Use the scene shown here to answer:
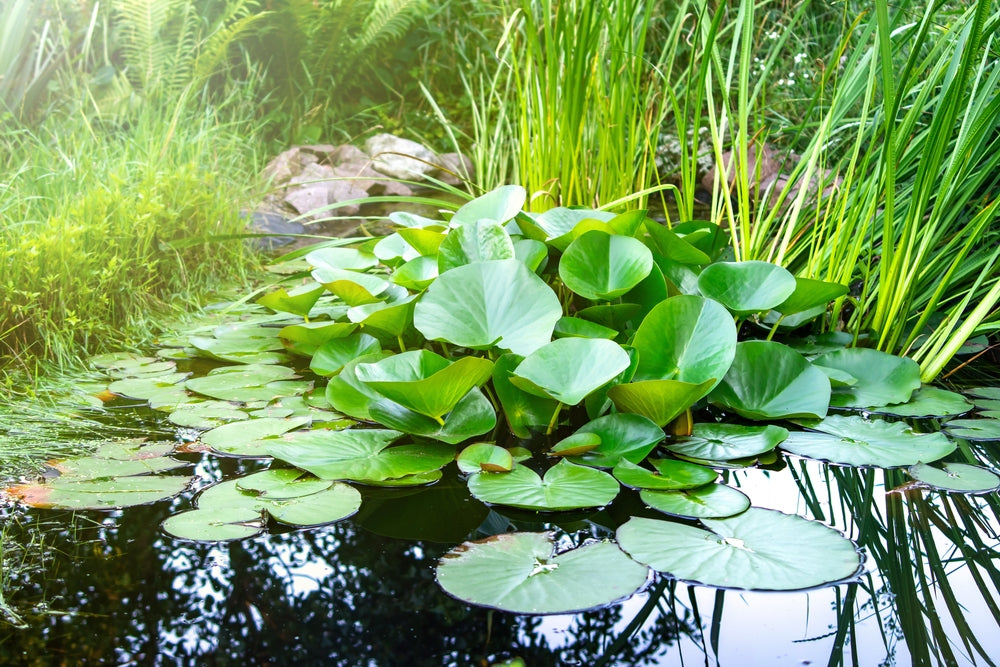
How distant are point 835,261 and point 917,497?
0.55 meters

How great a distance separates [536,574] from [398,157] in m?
2.61

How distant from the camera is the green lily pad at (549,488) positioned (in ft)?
3.09

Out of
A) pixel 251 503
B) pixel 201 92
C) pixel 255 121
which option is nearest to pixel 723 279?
pixel 251 503

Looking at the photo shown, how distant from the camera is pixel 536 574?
80cm

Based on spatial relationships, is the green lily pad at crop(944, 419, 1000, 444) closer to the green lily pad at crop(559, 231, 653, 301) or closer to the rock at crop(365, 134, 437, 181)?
the green lily pad at crop(559, 231, 653, 301)

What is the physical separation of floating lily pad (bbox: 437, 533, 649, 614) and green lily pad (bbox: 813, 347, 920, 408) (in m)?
0.64

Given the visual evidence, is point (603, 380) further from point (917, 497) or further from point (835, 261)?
point (835, 261)

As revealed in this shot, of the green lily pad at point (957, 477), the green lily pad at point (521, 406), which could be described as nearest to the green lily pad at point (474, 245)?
the green lily pad at point (521, 406)

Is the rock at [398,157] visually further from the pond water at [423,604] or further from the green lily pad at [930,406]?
the pond water at [423,604]

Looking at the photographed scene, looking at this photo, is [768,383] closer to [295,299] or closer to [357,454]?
[357,454]

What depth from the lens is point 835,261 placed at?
142 centimetres

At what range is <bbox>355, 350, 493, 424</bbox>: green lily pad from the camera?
1.02 meters

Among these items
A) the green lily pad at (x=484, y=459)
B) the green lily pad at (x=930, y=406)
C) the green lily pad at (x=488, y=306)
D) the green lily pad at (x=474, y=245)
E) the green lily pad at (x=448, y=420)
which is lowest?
the green lily pad at (x=484, y=459)

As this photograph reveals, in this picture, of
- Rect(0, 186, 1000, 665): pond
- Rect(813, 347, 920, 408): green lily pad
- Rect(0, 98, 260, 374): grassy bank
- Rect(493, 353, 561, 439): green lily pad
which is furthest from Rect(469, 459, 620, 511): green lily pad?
Rect(0, 98, 260, 374): grassy bank
